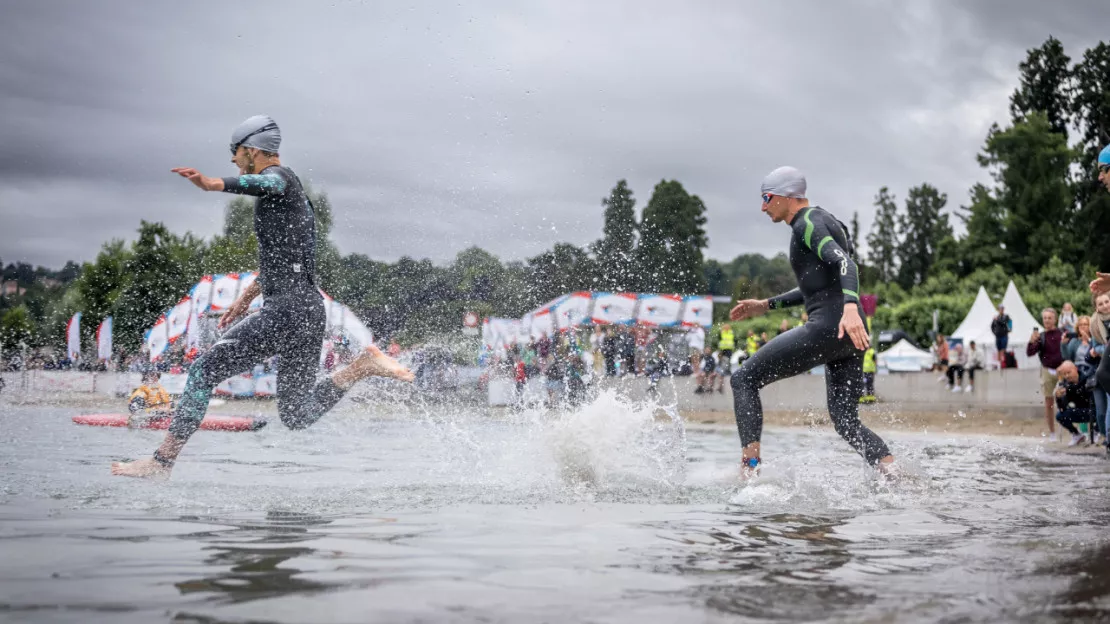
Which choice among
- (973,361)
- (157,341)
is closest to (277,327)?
(157,341)

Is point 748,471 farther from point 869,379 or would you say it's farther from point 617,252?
point 617,252


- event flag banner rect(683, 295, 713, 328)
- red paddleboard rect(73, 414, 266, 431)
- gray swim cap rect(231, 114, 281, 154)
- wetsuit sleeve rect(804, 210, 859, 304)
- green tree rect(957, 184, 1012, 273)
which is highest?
green tree rect(957, 184, 1012, 273)

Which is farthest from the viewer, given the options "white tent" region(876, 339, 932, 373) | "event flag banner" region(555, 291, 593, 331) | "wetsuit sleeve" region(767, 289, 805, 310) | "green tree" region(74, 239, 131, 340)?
"green tree" region(74, 239, 131, 340)

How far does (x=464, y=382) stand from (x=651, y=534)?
20349 millimetres

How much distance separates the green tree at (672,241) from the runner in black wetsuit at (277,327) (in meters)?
30.0

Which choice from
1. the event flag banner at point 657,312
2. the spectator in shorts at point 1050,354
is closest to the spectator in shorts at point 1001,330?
the event flag banner at point 657,312

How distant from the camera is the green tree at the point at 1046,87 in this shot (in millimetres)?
66000

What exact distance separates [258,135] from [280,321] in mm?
1075

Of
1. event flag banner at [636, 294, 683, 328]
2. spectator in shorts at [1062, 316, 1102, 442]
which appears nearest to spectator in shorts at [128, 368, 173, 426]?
spectator in shorts at [1062, 316, 1102, 442]

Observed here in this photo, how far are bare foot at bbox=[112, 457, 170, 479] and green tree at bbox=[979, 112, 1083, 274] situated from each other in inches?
2497

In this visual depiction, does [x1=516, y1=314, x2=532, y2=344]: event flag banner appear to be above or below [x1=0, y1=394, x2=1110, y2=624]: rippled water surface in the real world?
above

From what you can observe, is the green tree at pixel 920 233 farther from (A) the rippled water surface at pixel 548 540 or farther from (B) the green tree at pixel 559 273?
(A) the rippled water surface at pixel 548 540

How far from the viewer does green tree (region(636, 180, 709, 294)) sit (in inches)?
1561

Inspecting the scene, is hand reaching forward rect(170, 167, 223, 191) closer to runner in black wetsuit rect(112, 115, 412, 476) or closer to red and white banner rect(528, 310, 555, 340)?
runner in black wetsuit rect(112, 115, 412, 476)
